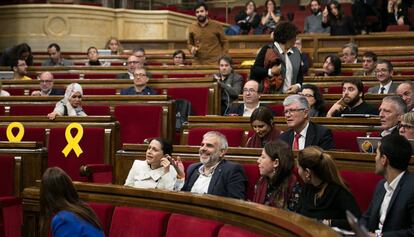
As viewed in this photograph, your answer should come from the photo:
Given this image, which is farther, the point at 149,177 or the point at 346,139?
the point at 346,139

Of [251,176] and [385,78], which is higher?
[385,78]

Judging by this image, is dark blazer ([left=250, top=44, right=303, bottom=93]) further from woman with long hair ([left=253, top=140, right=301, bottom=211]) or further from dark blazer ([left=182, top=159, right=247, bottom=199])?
woman with long hair ([left=253, top=140, right=301, bottom=211])

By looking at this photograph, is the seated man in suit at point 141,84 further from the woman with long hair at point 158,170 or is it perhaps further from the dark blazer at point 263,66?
the woman with long hair at point 158,170

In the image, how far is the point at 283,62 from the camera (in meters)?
6.63

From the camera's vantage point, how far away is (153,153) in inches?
201

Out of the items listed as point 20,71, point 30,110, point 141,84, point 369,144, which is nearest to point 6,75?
point 20,71

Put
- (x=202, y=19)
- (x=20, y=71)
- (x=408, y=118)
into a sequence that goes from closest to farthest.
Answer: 1. (x=408, y=118)
2. (x=20, y=71)
3. (x=202, y=19)

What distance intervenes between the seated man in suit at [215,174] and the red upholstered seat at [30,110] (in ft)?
8.44

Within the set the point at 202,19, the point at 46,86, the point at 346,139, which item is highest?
the point at 202,19

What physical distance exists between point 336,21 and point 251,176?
7027 mm

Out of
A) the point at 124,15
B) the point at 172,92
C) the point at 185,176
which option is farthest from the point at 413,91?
the point at 124,15

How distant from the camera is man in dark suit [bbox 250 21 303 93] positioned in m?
6.57

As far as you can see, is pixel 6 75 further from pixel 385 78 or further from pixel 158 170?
pixel 158 170

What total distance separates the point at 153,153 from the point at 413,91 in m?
1.69
